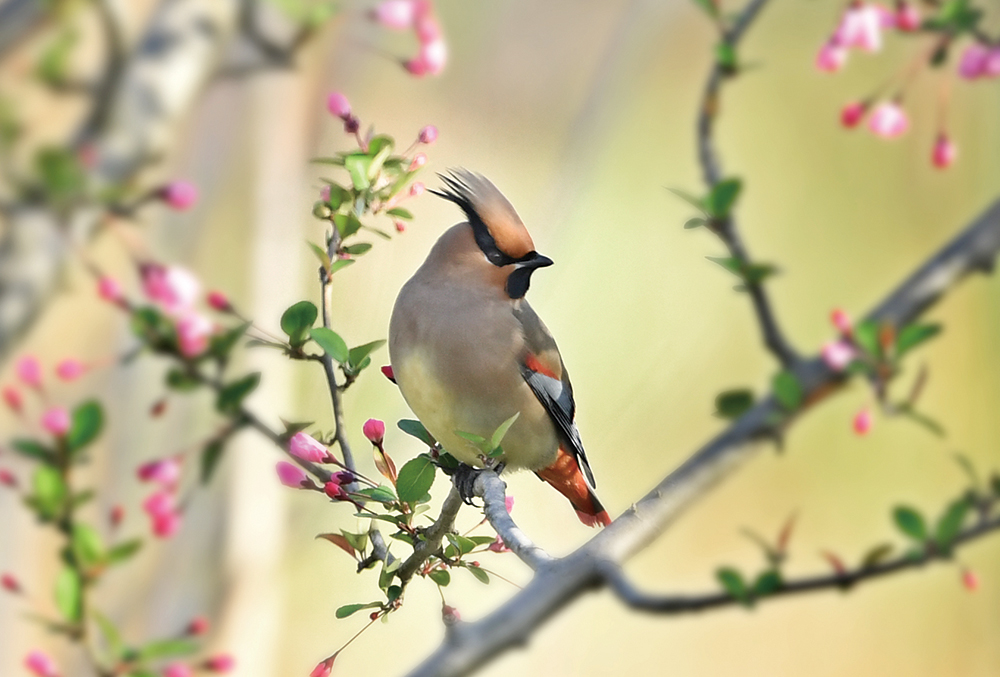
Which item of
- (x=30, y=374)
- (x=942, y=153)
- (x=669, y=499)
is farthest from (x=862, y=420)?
(x=30, y=374)

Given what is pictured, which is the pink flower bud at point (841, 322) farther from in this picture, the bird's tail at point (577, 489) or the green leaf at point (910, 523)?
the bird's tail at point (577, 489)

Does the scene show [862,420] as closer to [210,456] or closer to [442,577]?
[442,577]

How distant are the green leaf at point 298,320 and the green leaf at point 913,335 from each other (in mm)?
429

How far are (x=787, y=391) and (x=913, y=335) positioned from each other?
9 centimetres

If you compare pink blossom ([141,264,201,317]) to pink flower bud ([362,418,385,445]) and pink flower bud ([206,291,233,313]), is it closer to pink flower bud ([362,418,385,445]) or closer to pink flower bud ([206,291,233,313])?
pink flower bud ([206,291,233,313])

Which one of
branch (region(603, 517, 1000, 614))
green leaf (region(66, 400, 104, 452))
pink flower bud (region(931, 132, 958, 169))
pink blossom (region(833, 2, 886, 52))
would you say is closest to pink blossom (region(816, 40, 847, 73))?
pink blossom (region(833, 2, 886, 52))

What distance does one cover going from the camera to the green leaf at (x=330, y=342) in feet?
2.59

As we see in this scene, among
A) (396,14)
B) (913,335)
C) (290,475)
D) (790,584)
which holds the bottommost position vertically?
(790,584)

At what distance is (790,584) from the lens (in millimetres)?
595

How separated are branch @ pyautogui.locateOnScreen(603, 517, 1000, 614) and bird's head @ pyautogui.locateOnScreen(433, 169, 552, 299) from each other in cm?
49

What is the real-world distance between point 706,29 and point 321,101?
94 centimetres

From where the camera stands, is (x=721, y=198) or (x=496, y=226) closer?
(x=721, y=198)

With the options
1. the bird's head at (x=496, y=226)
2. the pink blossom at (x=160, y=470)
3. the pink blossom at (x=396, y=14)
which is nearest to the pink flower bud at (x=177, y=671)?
the pink blossom at (x=160, y=470)

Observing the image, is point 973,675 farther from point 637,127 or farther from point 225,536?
point 225,536
